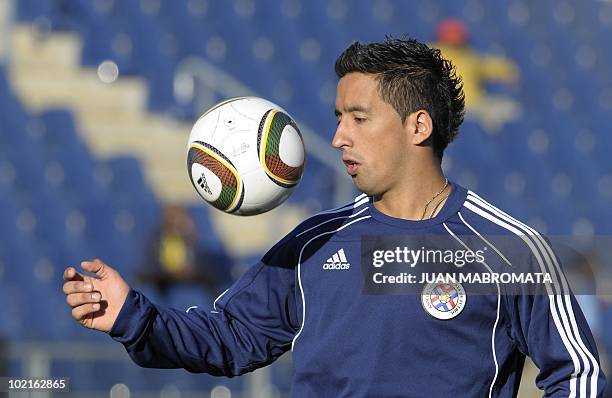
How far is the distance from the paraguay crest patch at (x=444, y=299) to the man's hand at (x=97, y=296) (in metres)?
0.80

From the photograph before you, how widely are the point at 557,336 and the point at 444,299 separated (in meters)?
0.31

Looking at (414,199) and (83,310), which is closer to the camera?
(83,310)

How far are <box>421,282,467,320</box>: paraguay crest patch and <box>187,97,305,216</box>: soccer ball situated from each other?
597 mm

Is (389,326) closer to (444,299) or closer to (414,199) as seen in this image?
(444,299)

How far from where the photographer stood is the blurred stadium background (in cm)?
827

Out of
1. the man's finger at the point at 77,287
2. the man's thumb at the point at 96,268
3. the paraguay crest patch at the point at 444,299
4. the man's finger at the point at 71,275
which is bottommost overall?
the paraguay crest patch at the point at 444,299

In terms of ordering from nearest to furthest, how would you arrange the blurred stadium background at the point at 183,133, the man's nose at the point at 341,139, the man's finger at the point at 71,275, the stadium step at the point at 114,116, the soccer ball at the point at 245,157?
the man's finger at the point at 71,275 → the man's nose at the point at 341,139 → the soccer ball at the point at 245,157 → the blurred stadium background at the point at 183,133 → the stadium step at the point at 114,116

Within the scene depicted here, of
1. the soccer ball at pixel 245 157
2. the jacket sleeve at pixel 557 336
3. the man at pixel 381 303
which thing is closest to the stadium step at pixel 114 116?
the soccer ball at pixel 245 157

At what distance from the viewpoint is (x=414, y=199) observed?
3.34 meters

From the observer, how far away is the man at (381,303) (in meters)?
3.14

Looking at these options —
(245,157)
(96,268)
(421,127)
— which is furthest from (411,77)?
(96,268)

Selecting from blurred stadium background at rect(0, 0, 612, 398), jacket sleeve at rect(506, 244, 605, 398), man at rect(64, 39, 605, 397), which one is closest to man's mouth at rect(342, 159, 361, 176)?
man at rect(64, 39, 605, 397)

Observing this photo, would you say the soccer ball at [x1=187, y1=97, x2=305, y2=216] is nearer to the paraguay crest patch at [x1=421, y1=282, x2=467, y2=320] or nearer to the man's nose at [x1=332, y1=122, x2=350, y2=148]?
the man's nose at [x1=332, y1=122, x2=350, y2=148]

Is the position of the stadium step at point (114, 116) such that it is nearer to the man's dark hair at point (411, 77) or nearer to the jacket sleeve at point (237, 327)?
the jacket sleeve at point (237, 327)
